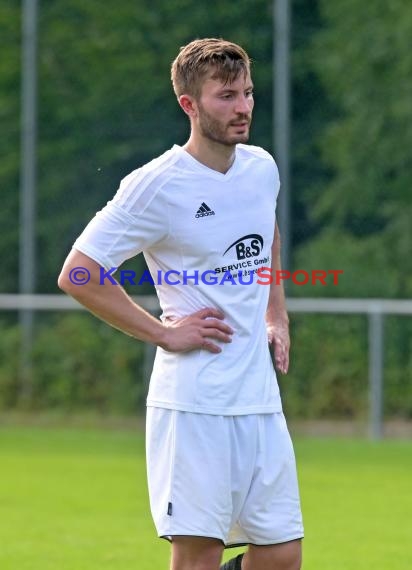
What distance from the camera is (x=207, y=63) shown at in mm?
4668

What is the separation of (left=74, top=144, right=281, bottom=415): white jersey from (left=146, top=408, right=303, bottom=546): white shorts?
0.18ft

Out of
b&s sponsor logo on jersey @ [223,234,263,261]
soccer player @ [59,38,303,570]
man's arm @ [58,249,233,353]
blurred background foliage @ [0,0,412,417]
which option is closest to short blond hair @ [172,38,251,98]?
soccer player @ [59,38,303,570]

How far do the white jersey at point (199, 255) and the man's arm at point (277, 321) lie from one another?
29 centimetres

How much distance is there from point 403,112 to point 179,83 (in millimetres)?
11149

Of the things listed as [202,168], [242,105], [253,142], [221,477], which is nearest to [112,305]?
[202,168]

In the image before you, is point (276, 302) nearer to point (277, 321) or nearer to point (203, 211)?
point (277, 321)

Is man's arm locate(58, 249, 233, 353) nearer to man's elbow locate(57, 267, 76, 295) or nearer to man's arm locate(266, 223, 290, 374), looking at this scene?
man's elbow locate(57, 267, 76, 295)

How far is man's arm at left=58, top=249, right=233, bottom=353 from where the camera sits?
4.68 m

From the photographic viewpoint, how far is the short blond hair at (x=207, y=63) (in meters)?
4.66

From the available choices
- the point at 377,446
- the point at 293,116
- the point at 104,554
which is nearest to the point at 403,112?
the point at 293,116

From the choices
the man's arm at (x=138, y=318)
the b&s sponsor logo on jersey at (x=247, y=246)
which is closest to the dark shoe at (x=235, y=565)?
the man's arm at (x=138, y=318)

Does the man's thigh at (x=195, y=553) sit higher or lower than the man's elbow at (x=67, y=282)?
lower

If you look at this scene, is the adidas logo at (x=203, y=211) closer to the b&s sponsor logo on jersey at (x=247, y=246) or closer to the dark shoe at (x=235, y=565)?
the b&s sponsor logo on jersey at (x=247, y=246)

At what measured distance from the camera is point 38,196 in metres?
16.6
